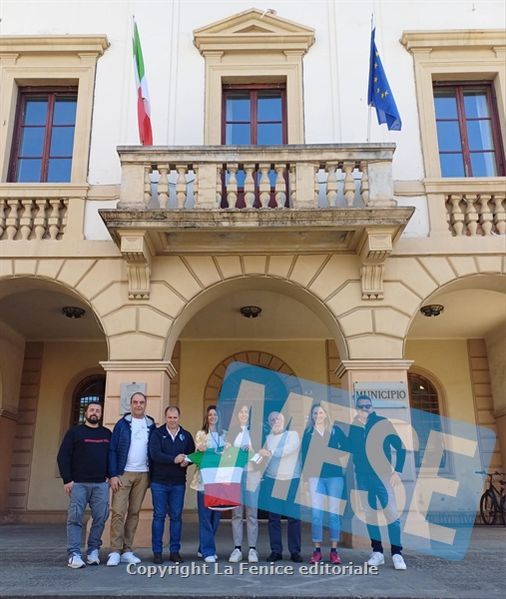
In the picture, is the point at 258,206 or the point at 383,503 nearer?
the point at 383,503

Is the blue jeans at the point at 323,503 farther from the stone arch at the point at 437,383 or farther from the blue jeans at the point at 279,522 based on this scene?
the stone arch at the point at 437,383

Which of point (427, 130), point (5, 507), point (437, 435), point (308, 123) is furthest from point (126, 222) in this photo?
point (437, 435)

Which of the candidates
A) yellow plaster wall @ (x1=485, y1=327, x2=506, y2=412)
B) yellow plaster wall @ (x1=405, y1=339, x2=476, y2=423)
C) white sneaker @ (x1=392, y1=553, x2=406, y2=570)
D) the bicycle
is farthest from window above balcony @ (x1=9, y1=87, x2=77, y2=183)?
the bicycle

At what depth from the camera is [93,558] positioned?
21.3 ft

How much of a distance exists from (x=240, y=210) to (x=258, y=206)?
0.68 metres

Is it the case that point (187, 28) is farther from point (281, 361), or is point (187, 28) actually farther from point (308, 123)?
point (281, 361)

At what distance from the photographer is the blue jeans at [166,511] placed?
656cm

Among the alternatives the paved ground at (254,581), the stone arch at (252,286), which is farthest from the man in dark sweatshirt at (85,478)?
the stone arch at (252,286)

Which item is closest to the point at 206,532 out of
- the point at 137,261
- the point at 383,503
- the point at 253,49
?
the point at 383,503

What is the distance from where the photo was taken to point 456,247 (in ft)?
30.1

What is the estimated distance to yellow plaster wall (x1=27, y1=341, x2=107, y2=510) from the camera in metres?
12.3

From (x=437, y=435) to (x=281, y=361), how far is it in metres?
3.55

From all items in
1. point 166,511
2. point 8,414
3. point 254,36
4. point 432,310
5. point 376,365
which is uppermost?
point 254,36

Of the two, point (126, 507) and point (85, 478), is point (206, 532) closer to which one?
point (126, 507)
